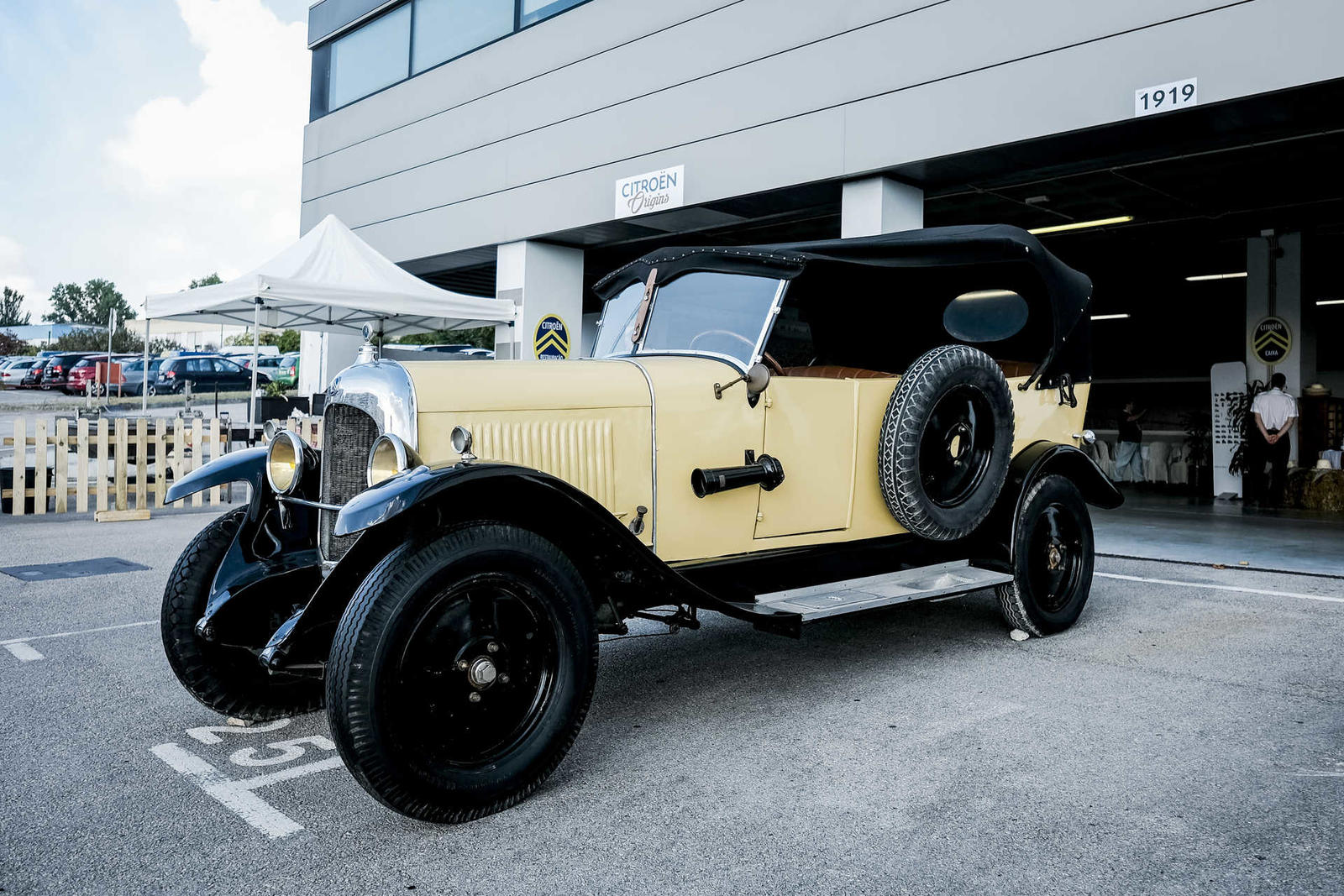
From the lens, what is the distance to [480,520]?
2814mm

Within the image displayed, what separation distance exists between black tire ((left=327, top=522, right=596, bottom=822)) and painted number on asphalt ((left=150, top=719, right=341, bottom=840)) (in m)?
0.44

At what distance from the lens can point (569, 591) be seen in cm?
291

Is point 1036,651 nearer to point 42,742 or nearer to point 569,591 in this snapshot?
point 569,591

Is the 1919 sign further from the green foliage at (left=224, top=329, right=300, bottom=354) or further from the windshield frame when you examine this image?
the green foliage at (left=224, top=329, right=300, bottom=354)

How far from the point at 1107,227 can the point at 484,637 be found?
11.7 metres

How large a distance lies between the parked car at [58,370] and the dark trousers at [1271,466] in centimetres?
3407

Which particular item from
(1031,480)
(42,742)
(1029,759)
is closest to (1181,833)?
(1029,759)

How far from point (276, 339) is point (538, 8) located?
187 feet

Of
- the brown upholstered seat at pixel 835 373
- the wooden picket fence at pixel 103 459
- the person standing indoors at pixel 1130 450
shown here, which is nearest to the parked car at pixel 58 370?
the wooden picket fence at pixel 103 459

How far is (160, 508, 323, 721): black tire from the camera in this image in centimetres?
337

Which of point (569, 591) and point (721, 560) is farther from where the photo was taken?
point (721, 560)

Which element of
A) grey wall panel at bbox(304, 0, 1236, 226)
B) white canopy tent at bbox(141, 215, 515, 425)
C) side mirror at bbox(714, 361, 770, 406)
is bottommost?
side mirror at bbox(714, 361, 770, 406)

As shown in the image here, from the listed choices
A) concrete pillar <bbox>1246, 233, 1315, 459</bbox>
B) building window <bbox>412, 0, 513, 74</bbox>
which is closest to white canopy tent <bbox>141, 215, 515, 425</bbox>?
building window <bbox>412, 0, 513, 74</bbox>

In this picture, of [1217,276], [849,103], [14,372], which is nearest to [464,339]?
[14,372]
